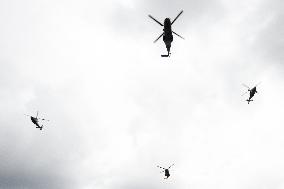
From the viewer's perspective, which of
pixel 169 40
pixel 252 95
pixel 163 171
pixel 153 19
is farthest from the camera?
pixel 163 171

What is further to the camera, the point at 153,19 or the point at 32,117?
the point at 32,117

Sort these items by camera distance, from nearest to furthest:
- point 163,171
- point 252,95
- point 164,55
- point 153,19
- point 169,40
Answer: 1. point 153,19
2. point 169,40
3. point 164,55
4. point 252,95
5. point 163,171

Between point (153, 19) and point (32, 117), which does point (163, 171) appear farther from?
point (153, 19)

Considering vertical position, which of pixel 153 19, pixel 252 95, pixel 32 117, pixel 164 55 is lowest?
pixel 153 19

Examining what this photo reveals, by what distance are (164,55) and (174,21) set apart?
1065 cm

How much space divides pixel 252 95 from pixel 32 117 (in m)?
53.3

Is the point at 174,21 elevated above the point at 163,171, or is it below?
below

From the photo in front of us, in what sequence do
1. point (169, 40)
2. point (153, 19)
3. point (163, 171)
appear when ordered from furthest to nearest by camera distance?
point (163, 171) < point (169, 40) < point (153, 19)

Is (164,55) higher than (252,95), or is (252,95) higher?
(252,95)

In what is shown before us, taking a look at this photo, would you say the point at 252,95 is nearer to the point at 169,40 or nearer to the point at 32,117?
the point at 169,40

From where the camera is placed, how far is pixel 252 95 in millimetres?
82188

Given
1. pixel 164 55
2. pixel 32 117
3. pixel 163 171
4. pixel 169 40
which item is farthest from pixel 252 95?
pixel 32 117

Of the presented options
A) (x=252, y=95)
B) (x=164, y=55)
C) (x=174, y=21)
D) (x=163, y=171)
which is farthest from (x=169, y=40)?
(x=163, y=171)

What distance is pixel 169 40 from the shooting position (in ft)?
147
